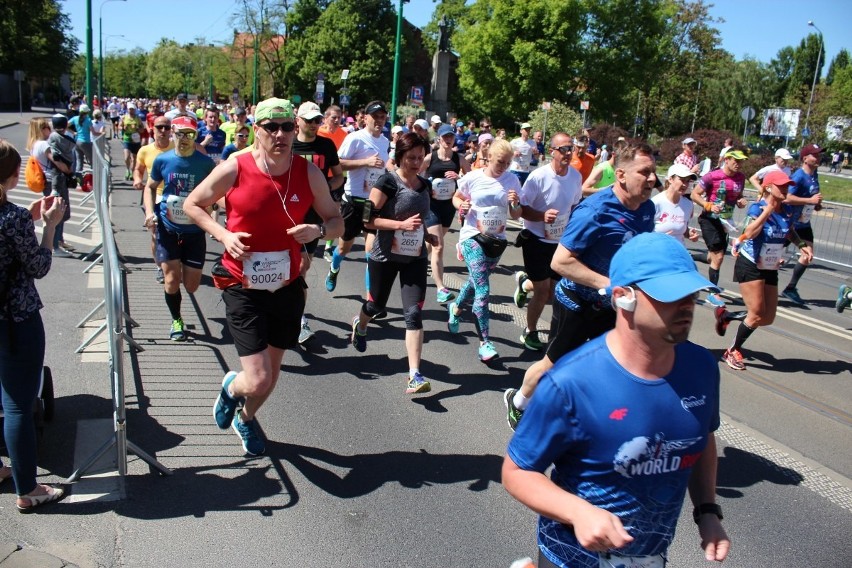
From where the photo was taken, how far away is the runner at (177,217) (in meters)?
6.55

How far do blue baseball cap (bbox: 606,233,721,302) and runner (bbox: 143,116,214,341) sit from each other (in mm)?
5107

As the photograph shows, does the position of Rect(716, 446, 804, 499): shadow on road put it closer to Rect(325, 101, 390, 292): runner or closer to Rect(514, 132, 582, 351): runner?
Rect(514, 132, 582, 351): runner

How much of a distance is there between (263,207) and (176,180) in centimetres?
284

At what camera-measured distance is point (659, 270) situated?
6.68ft

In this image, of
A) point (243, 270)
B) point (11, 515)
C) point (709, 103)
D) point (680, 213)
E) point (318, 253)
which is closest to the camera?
point (11, 515)

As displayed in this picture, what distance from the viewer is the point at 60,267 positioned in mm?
9648

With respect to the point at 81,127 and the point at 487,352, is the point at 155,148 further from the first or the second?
the point at 81,127

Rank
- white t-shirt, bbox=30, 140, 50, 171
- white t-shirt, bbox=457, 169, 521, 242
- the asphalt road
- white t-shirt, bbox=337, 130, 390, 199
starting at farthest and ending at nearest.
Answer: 1. white t-shirt, bbox=30, 140, 50, 171
2. white t-shirt, bbox=337, 130, 390, 199
3. white t-shirt, bbox=457, 169, 521, 242
4. the asphalt road

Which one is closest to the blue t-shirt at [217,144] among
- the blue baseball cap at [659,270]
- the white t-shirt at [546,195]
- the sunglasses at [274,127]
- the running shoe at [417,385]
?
the white t-shirt at [546,195]

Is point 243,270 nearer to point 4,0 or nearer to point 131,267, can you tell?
point 131,267

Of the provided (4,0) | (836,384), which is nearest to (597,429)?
(836,384)

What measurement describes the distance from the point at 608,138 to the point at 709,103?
32.1m

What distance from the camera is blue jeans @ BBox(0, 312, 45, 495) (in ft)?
11.9

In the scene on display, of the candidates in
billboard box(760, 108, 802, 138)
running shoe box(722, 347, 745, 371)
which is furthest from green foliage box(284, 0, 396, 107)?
running shoe box(722, 347, 745, 371)
